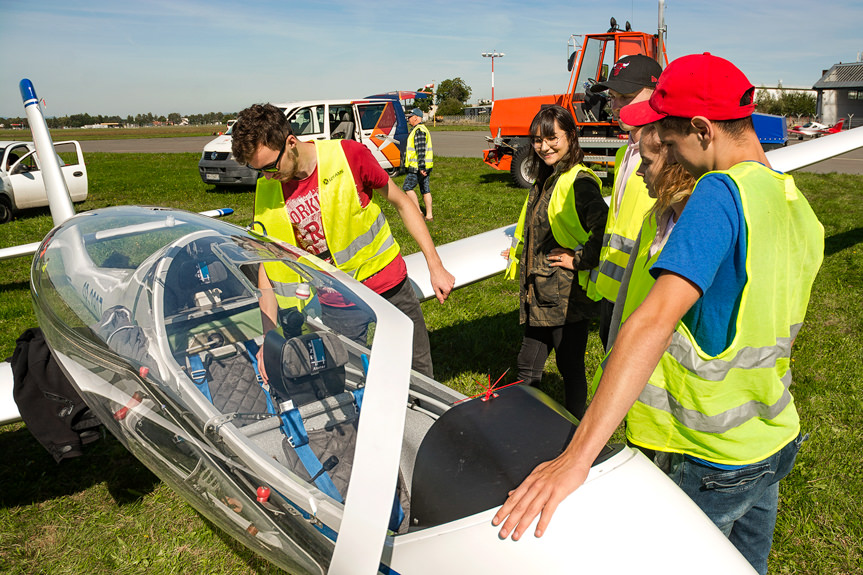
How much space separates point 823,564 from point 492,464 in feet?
6.61

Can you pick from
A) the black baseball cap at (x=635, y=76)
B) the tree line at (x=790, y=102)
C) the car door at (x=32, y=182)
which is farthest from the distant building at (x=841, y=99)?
the black baseball cap at (x=635, y=76)

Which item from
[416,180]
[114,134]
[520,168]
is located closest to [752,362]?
[416,180]

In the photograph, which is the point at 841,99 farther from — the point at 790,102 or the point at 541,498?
the point at 541,498

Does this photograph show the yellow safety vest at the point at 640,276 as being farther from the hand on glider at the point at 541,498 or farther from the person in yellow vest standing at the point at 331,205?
the person in yellow vest standing at the point at 331,205

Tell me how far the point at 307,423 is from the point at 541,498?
94cm

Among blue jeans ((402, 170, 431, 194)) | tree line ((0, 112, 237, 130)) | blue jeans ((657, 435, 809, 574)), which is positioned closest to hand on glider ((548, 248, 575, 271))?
blue jeans ((657, 435, 809, 574))

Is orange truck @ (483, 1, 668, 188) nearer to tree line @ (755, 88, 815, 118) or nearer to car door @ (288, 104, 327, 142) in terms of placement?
car door @ (288, 104, 327, 142)

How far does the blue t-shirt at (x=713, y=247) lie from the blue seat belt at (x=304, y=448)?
1.15 m

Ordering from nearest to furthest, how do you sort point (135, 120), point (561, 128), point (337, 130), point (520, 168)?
point (561, 128)
point (520, 168)
point (337, 130)
point (135, 120)

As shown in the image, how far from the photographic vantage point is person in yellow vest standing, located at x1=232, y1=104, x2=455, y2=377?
262 cm

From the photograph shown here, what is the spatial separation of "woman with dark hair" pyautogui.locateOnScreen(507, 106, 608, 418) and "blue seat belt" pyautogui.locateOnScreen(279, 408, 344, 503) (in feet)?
4.71

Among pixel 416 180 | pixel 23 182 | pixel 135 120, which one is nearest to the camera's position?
pixel 416 180

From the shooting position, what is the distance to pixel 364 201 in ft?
9.68

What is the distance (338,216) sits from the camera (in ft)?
9.34
